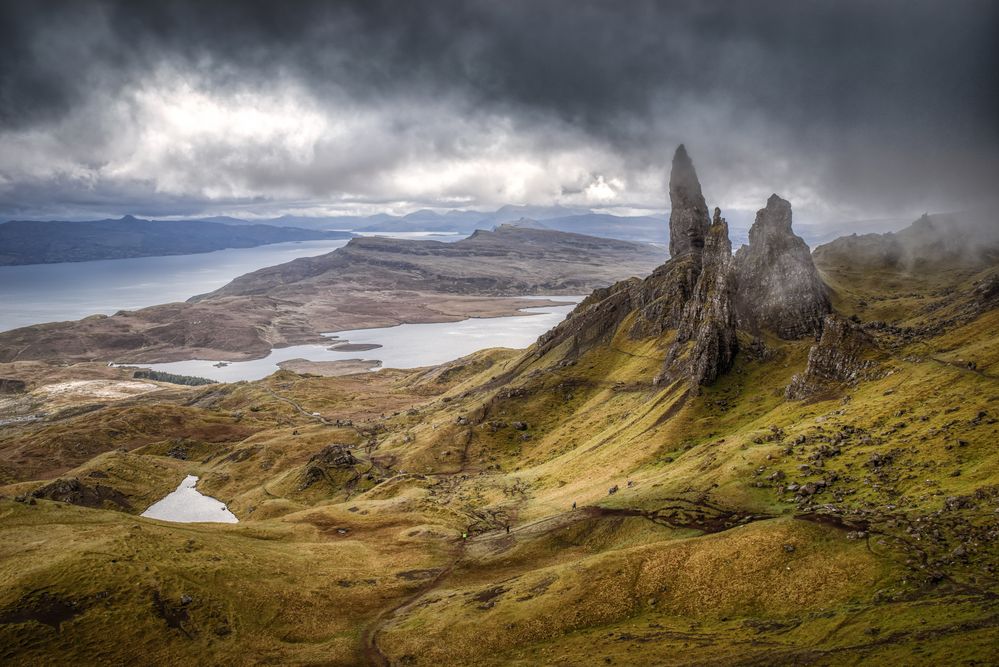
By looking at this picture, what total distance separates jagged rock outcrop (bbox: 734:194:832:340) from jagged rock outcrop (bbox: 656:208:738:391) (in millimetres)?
8937

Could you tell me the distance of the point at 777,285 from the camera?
148 metres

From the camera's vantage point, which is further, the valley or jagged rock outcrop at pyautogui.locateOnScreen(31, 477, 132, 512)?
jagged rock outcrop at pyautogui.locateOnScreen(31, 477, 132, 512)

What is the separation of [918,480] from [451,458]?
10075 cm

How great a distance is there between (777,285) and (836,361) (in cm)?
6235

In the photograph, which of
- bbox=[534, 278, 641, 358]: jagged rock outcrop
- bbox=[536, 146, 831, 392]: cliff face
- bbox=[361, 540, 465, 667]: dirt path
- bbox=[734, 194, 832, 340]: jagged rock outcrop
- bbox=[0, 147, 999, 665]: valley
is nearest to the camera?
bbox=[0, 147, 999, 665]: valley

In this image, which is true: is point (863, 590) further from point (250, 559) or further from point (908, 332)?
point (908, 332)

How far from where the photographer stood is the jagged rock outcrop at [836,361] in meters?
87.9

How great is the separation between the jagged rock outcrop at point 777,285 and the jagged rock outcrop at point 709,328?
8937 mm

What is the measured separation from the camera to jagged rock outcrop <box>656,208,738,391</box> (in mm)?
112750

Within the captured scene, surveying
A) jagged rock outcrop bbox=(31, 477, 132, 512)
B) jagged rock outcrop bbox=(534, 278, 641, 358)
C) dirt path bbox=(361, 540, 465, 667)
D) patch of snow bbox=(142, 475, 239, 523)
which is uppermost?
jagged rock outcrop bbox=(534, 278, 641, 358)

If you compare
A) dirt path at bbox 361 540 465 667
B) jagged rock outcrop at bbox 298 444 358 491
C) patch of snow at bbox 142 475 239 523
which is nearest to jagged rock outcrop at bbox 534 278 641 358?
jagged rock outcrop at bbox 298 444 358 491

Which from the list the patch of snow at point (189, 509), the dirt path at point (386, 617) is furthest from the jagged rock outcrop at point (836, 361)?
the patch of snow at point (189, 509)

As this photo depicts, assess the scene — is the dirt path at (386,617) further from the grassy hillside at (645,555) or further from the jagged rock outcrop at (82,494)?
the jagged rock outcrop at (82,494)

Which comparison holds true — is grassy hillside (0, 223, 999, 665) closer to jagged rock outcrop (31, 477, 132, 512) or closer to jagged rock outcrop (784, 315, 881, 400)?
jagged rock outcrop (784, 315, 881, 400)
